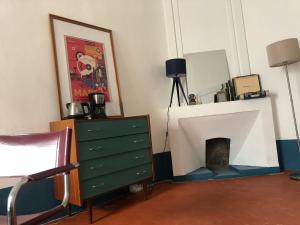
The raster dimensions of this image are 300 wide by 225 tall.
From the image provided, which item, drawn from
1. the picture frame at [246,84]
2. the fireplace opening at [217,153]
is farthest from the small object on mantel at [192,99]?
the fireplace opening at [217,153]

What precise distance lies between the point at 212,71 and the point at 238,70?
394 millimetres

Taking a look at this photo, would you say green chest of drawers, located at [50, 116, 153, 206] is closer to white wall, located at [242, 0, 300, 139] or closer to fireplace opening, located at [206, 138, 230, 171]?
fireplace opening, located at [206, 138, 230, 171]

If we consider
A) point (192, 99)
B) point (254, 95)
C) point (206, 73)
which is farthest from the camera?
point (206, 73)

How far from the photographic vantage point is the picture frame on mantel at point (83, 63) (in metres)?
2.73

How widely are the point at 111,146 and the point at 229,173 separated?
1947mm

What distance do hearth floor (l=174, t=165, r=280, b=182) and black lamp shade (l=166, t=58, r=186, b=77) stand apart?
58.6 inches

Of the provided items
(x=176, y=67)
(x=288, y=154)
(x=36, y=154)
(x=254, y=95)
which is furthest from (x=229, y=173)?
(x=36, y=154)

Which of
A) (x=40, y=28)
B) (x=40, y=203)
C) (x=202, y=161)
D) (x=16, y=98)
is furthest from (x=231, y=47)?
(x=40, y=203)

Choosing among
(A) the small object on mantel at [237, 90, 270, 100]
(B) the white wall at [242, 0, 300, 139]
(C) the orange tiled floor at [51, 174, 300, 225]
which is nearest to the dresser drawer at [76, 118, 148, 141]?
(C) the orange tiled floor at [51, 174, 300, 225]

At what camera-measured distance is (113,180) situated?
2574mm

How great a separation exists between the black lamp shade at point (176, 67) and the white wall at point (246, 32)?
17.7 inches

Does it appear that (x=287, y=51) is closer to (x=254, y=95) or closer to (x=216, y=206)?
(x=254, y=95)

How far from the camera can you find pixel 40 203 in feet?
7.91

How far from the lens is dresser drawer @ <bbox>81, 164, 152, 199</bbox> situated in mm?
2334
